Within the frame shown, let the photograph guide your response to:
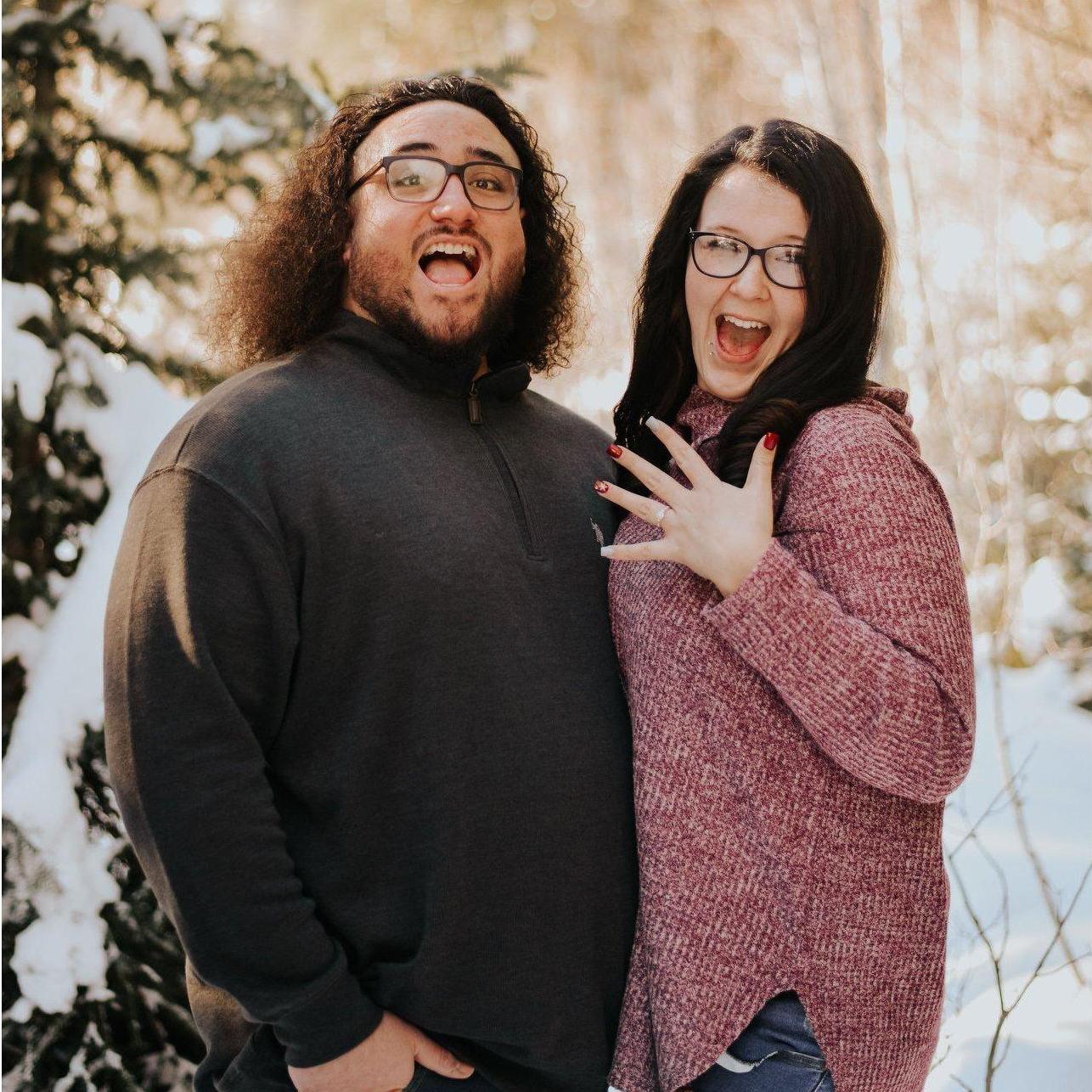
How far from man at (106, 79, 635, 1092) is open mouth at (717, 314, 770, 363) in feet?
1.43

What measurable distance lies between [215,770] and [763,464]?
94 centimetres

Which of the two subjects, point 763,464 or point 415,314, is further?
point 415,314

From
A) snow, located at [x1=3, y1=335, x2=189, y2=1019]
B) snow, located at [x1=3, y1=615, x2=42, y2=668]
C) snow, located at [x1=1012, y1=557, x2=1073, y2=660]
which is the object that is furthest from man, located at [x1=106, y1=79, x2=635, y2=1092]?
snow, located at [x1=1012, y1=557, x2=1073, y2=660]

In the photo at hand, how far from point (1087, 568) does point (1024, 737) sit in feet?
8.12

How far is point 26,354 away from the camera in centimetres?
282

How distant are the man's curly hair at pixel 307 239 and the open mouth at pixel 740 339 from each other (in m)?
0.58

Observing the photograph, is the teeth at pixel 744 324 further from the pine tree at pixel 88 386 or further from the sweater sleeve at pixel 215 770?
the pine tree at pixel 88 386

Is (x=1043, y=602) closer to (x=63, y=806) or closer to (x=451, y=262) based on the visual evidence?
(x=451, y=262)

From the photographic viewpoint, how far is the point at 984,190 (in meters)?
6.41

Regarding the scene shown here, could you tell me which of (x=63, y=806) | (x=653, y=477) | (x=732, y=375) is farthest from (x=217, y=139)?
(x=653, y=477)

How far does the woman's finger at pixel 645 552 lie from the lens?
5.47 feet

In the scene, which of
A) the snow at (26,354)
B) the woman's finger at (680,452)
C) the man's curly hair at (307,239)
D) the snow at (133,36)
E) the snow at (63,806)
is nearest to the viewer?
the woman's finger at (680,452)

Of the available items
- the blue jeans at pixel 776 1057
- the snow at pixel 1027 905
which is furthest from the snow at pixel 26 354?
the snow at pixel 1027 905

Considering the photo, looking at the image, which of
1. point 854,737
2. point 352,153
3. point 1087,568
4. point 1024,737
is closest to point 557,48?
point 1087,568
